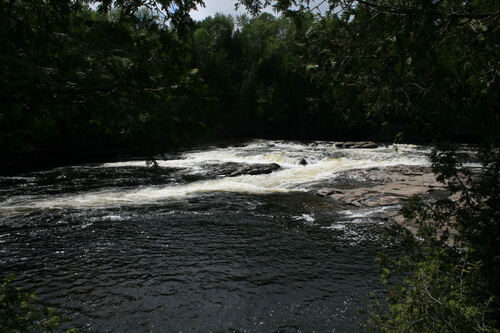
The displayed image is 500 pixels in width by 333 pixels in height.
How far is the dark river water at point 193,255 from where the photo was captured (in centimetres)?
533

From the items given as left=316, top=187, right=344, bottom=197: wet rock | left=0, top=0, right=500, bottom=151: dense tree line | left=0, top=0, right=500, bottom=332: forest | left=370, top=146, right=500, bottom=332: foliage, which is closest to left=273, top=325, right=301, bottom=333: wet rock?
left=370, top=146, right=500, bottom=332: foliage

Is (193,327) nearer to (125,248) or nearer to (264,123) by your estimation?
(125,248)

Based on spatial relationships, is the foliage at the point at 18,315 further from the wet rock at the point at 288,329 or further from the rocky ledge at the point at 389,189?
the rocky ledge at the point at 389,189

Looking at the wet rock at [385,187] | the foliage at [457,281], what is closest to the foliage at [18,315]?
the foliage at [457,281]

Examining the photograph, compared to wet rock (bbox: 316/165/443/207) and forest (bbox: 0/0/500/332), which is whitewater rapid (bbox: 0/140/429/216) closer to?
wet rock (bbox: 316/165/443/207)

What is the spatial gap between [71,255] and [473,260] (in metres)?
7.48

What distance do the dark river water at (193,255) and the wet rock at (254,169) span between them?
2.55m

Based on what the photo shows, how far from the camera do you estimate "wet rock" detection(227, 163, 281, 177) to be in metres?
16.2

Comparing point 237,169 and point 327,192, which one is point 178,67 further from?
point 237,169

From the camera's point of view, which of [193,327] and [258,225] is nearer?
[193,327]

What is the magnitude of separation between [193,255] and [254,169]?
9.57 metres

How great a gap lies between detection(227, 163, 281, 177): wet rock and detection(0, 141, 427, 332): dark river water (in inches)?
100

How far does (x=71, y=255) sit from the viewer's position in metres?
7.35

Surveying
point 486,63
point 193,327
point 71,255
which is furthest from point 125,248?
Result: point 486,63
